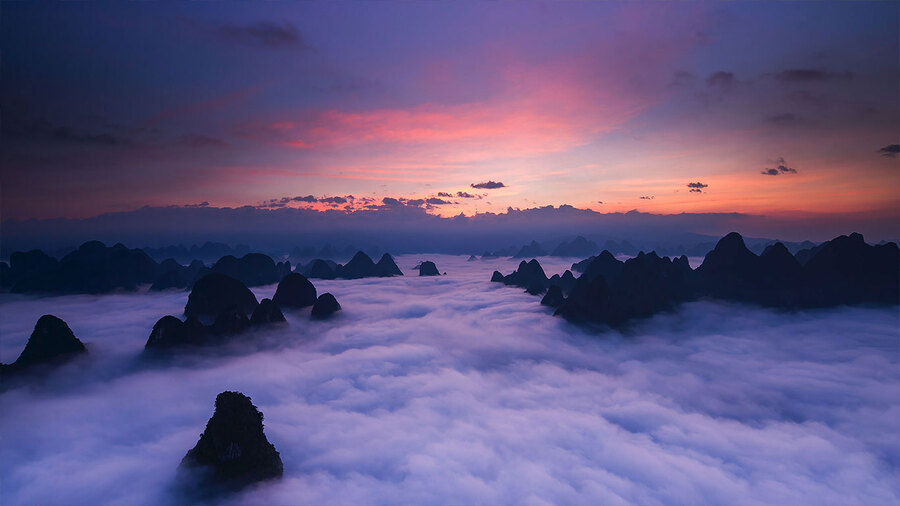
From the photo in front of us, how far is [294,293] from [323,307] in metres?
8.10

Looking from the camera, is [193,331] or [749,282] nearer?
[193,331]

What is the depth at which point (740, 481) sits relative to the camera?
37844 millimetres

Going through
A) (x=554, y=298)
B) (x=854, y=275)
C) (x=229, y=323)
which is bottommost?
(x=554, y=298)

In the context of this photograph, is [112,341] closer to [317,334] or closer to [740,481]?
[317,334]

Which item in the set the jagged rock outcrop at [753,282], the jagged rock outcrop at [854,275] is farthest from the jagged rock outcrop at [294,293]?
the jagged rock outcrop at [854,275]

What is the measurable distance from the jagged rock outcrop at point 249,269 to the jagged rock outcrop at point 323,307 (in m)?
45.6

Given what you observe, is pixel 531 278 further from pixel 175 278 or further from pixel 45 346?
pixel 175 278

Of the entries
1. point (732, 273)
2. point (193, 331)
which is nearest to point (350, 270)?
point (193, 331)

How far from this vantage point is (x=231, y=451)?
95.6ft

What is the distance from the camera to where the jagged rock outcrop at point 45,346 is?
4925 centimetres

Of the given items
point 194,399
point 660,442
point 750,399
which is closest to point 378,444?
point 194,399

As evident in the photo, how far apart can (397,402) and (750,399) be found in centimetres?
5491

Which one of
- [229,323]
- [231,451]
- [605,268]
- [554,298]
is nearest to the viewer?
[231,451]

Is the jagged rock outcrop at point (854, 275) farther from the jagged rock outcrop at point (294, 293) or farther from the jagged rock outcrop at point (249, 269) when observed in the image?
the jagged rock outcrop at point (249, 269)
